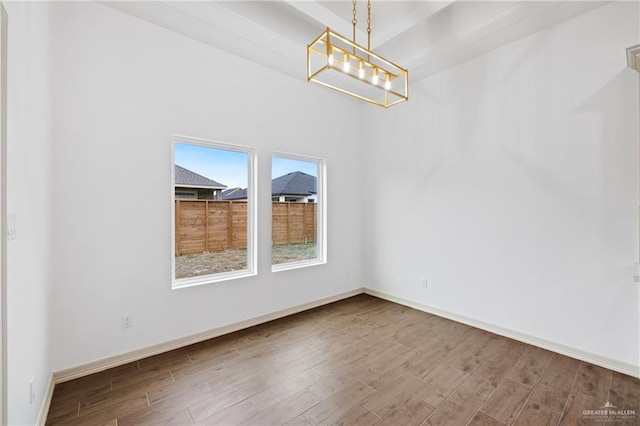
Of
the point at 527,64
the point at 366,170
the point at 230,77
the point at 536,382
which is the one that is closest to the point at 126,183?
the point at 230,77

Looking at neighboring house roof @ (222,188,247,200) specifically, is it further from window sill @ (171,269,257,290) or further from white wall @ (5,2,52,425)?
white wall @ (5,2,52,425)

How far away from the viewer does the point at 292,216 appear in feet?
13.2

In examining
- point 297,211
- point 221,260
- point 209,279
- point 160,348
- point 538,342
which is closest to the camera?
point 160,348

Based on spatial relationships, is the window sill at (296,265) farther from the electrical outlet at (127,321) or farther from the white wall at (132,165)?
the electrical outlet at (127,321)

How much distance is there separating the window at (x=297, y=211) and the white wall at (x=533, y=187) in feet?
3.97

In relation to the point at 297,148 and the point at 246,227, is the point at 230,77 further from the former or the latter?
the point at 246,227

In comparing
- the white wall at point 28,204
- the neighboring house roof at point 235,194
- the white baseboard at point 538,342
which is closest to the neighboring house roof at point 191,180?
the neighboring house roof at point 235,194

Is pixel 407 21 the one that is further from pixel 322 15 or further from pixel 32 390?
pixel 32 390

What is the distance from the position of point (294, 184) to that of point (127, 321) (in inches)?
96.5

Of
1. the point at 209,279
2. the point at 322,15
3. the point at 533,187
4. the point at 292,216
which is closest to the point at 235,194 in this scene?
the point at 292,216

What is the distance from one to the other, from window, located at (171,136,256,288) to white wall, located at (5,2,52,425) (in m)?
1.00

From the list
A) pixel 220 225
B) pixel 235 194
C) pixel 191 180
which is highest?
pixel 191 180

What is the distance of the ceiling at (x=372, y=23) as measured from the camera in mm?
2619

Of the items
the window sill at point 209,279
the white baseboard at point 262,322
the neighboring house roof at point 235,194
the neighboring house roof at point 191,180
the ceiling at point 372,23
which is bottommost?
the white baseboard at point 262,322
